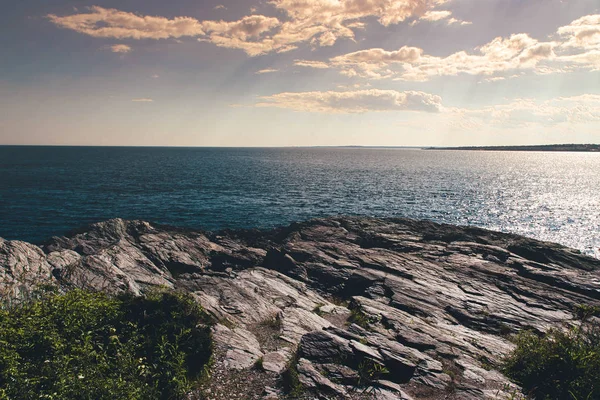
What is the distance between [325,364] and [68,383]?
9.55m

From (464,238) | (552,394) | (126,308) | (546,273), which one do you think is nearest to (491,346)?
(552,394)

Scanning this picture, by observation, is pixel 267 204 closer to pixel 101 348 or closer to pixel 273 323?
pixel 273 323

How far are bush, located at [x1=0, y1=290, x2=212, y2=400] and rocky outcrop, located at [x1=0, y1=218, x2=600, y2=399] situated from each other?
1772 millimetres

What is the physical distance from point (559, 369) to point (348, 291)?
16212mm

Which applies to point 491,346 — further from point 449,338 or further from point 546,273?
point 546,273

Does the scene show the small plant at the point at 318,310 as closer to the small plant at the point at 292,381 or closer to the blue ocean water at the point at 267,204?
the small plant at the point at 292,381

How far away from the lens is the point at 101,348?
11.3 m

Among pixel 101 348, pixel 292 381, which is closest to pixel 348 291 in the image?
pixel 292 381

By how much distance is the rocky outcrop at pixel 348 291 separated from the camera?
548 inches

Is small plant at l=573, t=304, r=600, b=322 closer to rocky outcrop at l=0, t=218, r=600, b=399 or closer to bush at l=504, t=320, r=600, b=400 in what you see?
rocky outcrop at l=0, t=218, r=600, b=399

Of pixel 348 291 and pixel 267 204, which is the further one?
pixel 267 204

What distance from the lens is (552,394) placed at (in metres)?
12.7

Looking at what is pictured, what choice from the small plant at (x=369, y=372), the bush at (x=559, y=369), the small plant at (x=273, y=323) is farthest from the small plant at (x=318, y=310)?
the bush at (x=559, y=369)

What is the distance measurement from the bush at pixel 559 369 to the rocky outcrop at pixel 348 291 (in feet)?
3.33
